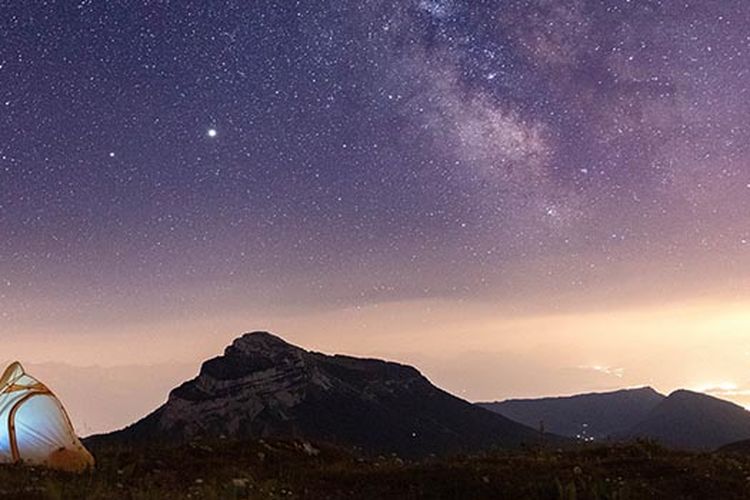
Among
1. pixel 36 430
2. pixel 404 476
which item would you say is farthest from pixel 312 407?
pixel 404 476

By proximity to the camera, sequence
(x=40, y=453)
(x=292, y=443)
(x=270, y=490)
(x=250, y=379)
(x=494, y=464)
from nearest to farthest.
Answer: (x=270, y=490), (x=494, y=464), (x=40, y=453), (x=292, y=443), (x=250, y=379)

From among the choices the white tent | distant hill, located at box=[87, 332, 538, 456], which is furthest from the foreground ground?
distant hill, located at box=[87, 332, 538, 456]

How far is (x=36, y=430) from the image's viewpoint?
17.2 meters

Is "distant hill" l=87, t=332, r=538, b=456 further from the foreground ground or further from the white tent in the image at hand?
the white tent

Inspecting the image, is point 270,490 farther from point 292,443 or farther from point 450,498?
point 292,443

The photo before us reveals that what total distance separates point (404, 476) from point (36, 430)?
29.8 feet

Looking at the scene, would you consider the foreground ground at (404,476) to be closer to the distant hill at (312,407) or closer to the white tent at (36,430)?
the white tent at (36,430)

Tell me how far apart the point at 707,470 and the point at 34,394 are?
15.4 metres

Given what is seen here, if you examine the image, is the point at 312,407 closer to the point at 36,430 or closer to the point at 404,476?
the point at 36,430

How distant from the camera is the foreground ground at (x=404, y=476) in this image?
12055 mm

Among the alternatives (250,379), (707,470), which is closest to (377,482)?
(707,470)

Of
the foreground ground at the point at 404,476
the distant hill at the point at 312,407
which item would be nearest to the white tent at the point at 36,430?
the foreground ground at the point at 404,476

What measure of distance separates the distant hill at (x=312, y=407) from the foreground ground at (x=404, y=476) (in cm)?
12090

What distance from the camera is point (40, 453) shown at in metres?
16.9
